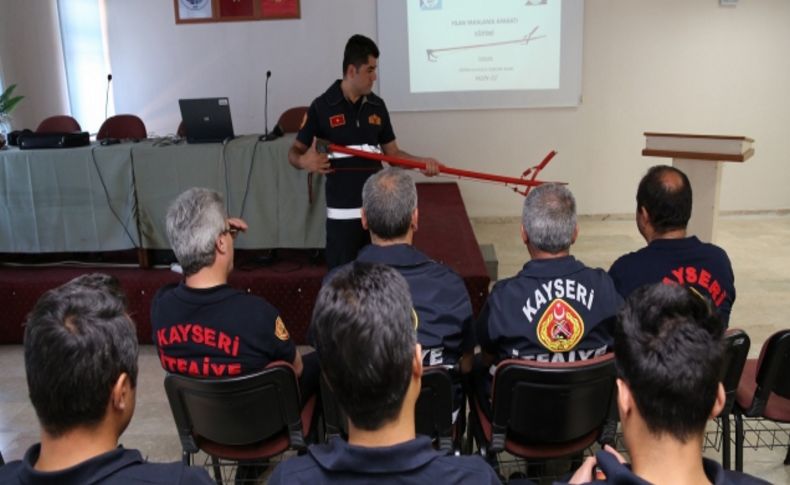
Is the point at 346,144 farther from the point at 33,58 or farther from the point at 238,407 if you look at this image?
the point at 33,58

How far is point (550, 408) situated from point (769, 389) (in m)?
0.73

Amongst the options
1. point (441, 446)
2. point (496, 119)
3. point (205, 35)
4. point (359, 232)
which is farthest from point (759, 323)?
point (205, 35)

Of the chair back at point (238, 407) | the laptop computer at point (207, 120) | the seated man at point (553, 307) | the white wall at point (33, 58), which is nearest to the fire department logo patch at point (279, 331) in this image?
the chair back at point (238, 407)

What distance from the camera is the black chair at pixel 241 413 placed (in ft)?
5.18

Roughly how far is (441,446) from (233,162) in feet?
7.17

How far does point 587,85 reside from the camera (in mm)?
5770

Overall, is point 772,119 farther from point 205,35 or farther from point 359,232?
point 205,35

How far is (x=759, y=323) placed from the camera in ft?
11.6

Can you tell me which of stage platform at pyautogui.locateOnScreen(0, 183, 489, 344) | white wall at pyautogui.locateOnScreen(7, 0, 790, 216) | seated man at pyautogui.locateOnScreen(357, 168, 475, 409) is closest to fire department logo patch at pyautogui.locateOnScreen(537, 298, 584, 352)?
seated man at pyautogui.locateOnScreen(357, 168, 475, 409)

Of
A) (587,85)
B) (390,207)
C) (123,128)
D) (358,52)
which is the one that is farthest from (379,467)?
(587,85)

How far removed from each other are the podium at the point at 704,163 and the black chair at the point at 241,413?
2.41m

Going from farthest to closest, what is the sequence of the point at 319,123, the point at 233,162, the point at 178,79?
1. the point at 178,79
2. the point at 233,162
3. the point at 319,123

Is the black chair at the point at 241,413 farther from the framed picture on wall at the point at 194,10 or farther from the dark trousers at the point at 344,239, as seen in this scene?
the framed picture on wall at the point at 194,10

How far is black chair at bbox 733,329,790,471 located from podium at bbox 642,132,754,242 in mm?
1452
